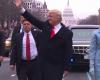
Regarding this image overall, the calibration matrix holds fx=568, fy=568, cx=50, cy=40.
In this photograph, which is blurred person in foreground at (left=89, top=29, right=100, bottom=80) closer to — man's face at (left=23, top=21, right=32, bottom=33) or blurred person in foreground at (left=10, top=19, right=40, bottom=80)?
blurred person in foreground at (left=10, top=19, right=40, bottom=80)

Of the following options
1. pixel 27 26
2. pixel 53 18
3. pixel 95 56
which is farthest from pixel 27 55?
pixel 95 56

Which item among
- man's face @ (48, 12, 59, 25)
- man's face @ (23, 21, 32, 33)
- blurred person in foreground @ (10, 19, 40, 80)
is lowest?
blurred person in foreground @ (10, 19, 40, 80)

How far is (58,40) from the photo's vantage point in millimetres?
9648

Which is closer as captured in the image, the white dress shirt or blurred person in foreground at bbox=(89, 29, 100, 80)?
blurred person in foreground at bbox=(89, 29, 100, 80)

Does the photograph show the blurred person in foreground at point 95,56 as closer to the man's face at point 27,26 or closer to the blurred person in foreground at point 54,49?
the blurred person in foreground at point 54,49

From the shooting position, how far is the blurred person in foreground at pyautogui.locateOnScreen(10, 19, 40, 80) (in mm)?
10469

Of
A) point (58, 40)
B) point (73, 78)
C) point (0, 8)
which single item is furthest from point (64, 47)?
point (0, 8)

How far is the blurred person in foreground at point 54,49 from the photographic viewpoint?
31.6 ft

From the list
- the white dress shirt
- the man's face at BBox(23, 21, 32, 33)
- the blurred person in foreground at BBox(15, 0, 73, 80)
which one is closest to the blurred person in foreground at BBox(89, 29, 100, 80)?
the blurred person in foreground at BBox(15, 0, 73, 80)

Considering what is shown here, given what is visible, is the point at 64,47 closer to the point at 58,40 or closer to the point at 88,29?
the point at 58,40

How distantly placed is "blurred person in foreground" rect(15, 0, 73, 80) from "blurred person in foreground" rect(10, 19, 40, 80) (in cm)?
74

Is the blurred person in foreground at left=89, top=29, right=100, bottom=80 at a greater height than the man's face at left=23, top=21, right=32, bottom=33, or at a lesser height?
lesser

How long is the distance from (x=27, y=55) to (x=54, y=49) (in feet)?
3.21

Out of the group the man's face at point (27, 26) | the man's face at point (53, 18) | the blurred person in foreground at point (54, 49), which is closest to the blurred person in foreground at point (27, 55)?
the man's face at point (27, 26)
